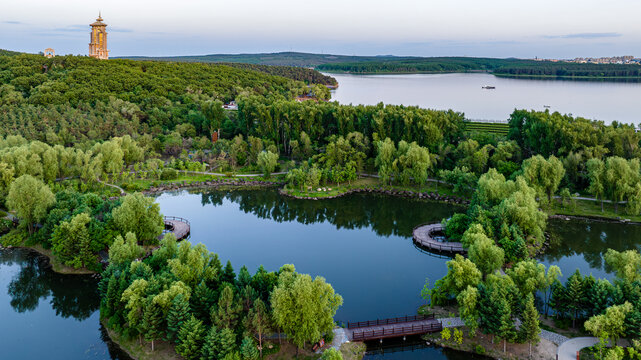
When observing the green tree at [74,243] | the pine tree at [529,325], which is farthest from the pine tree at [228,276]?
the pine tree at [529,325]

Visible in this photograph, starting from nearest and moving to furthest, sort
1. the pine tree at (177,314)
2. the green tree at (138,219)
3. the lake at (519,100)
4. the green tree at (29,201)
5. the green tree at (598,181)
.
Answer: the pine tree at (177,314) → the green tree at (138,219) → the green tree at (29,201) → the green tree at (598,181) → the lake at (519,100)

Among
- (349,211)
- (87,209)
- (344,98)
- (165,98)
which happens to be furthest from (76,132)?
(344,98)

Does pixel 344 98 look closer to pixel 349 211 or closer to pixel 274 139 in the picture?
pixel 274 139

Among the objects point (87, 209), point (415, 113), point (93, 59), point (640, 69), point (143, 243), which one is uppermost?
point (640, 69)

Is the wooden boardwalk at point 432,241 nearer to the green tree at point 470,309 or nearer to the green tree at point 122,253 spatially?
the green tree at point 470,309

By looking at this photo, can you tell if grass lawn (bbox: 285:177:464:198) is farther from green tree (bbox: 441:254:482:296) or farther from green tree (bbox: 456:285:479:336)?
green tree (bbox: 456:285:479:336)

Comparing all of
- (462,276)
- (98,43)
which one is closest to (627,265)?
(462,276)
